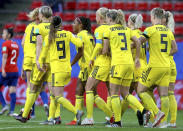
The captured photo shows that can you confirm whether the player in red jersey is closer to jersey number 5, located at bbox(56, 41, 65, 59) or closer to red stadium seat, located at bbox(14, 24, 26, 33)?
jersey number 5, located at bbox(56, 41, 65, 59)

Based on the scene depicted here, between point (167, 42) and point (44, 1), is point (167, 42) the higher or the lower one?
the lower one

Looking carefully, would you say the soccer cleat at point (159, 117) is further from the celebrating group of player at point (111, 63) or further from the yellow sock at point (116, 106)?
the yellow sock at point (116, 106)

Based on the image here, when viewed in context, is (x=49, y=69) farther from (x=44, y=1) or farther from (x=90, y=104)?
(x=44, y=1)

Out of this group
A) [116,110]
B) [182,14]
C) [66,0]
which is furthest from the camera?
[66,0]

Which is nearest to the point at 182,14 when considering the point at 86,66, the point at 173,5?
the point at 173,5

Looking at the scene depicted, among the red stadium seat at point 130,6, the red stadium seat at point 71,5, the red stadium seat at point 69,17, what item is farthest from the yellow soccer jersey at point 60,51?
the red stadium seat at point 71,5

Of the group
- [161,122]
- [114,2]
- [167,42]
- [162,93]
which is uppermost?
[114,2]

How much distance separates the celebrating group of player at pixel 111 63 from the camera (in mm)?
8570

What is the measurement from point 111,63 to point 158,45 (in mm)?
963

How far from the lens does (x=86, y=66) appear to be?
9.55 m

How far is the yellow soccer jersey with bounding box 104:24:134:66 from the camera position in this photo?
851 centimetres

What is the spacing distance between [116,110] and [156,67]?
1127 millimetres

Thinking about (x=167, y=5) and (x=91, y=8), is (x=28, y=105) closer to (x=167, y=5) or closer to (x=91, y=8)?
(x=91, y=8)

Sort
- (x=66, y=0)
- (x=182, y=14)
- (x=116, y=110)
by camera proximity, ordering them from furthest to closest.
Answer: (x=66, y=0), (x=182, y=14), (x=116, y=110)
